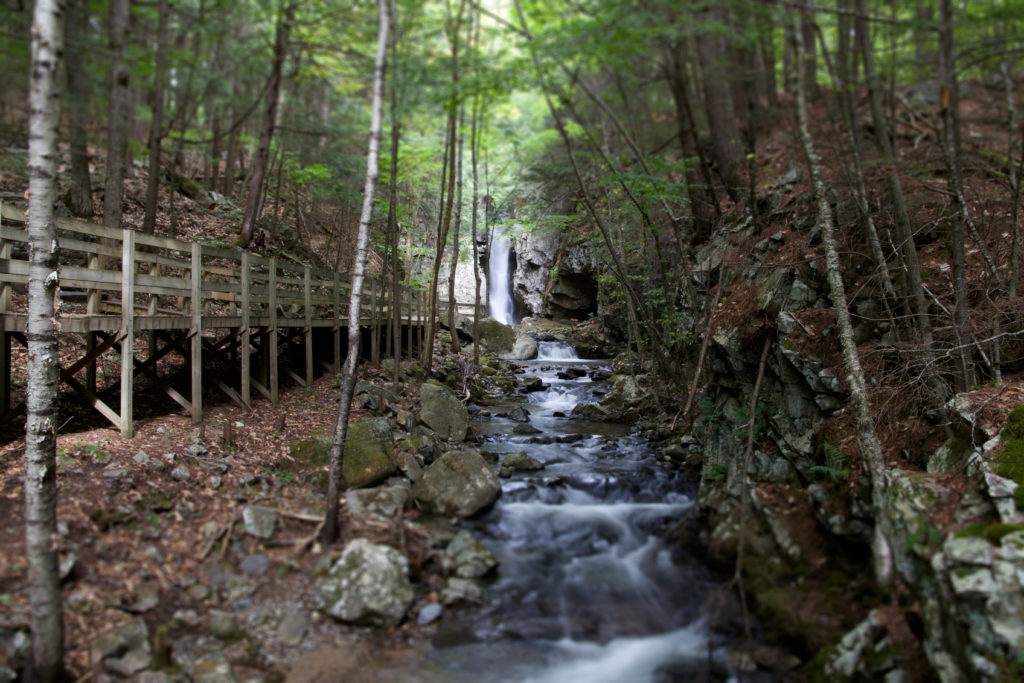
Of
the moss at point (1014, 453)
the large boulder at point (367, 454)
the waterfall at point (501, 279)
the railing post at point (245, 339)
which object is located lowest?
the large boulder at point (367, 454)

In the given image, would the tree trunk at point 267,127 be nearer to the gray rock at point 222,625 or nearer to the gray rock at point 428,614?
the gray rock at point 222,625

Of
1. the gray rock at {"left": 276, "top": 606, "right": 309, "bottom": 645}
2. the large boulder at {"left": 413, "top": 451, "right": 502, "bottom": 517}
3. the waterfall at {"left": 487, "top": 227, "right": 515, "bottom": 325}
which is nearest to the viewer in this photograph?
the gray rock at {"left": 276, "top": 606, "right": 309, "bottom": 645}

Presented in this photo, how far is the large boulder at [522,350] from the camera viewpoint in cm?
2319

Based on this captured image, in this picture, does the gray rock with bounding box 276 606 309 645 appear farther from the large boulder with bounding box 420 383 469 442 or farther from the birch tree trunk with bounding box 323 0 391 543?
the large boulder with bounding box 420 383 469 442

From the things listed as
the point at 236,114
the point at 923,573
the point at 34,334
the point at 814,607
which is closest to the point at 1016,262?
the point at 923,573

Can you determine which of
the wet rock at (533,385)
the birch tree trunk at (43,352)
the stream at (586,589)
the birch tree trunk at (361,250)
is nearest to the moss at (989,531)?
the stream at (586,589)

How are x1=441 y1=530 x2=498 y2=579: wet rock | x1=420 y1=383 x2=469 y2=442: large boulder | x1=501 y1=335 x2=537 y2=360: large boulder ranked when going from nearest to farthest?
x1=441 y1=530 x2=498 y2=579: wet rock, x1=420 y1=383 x2=469 y2=442: large boulder, x1=501 y1=335 x2=537 y2=360: large boulder

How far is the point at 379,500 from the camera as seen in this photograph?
6.80 m

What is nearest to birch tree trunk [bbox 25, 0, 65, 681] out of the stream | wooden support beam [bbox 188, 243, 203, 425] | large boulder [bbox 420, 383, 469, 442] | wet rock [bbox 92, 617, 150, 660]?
wet rock [bbox 92, 617, 150, 660]

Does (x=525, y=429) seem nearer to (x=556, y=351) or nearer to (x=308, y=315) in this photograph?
(x=308, y=315)

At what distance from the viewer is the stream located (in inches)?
189

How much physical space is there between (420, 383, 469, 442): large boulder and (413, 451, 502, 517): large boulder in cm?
247

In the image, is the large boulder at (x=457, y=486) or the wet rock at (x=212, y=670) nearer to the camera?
the wet rock at (x=212, y=670)

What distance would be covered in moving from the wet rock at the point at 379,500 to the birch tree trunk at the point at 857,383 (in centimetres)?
539
